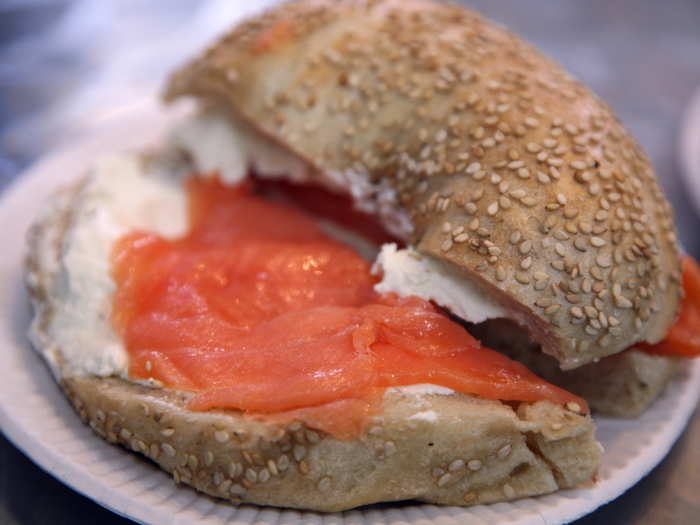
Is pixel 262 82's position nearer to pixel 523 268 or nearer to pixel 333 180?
pixel 333 180

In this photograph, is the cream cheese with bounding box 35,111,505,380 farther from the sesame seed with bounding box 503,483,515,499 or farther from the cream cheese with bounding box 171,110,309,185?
the sesame seed with bounding box 503,483,515,499

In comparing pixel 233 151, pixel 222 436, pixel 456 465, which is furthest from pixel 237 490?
pixel 233 151

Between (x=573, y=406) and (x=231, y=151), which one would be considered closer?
(x=573, y=406)

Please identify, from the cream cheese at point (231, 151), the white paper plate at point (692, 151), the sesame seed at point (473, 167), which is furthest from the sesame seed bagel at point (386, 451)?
the white paper plate at point (692, 151)

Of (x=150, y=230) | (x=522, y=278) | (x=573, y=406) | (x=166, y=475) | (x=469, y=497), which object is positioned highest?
(x=522, y=278)

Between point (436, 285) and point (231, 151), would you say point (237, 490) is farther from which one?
point (231, 151)

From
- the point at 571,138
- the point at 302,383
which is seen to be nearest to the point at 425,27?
the point at 571,138
